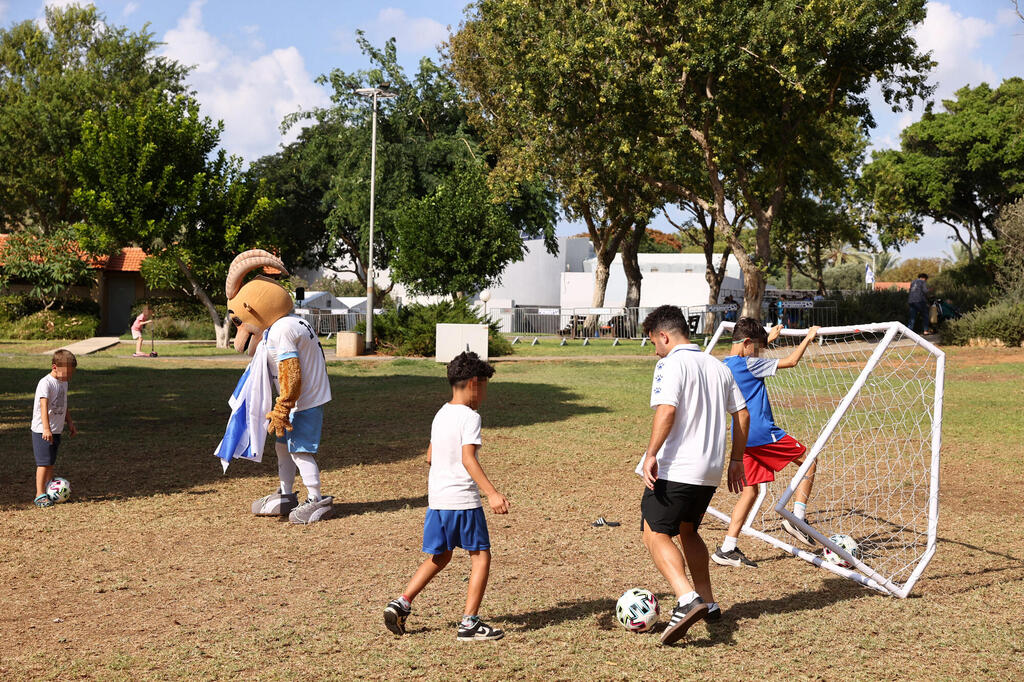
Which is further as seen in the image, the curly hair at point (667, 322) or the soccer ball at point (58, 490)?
the soccer ball at point (58, 490)

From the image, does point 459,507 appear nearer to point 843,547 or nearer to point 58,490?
point 843,547

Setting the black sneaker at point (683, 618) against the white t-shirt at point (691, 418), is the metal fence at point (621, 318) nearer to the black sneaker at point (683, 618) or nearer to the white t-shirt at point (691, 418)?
the white t-shirt at point (691, 418)

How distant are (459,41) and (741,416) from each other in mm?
39495

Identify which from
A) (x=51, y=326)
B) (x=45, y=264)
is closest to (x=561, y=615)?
(x=51, y=326)

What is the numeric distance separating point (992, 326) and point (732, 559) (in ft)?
72.9

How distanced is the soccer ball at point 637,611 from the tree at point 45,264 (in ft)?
130

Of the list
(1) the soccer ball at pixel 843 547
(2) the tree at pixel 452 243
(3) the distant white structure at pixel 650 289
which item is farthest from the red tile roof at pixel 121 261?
(1) the soccer ball at pixel 843 547

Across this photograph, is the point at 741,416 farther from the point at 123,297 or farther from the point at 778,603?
the point at 123,297

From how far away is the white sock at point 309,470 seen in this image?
7.94 m

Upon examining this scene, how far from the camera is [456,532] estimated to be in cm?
506

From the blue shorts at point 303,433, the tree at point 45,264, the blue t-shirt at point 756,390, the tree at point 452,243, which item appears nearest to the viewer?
the blue t-shirt at point 756,390

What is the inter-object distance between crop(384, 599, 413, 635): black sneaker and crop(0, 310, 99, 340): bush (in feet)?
123

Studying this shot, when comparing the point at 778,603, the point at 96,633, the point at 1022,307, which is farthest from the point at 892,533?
the point at 1022,307

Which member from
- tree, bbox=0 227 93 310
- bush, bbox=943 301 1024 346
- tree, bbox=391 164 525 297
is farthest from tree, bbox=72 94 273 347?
bush, bbox=943 301 1024 346
